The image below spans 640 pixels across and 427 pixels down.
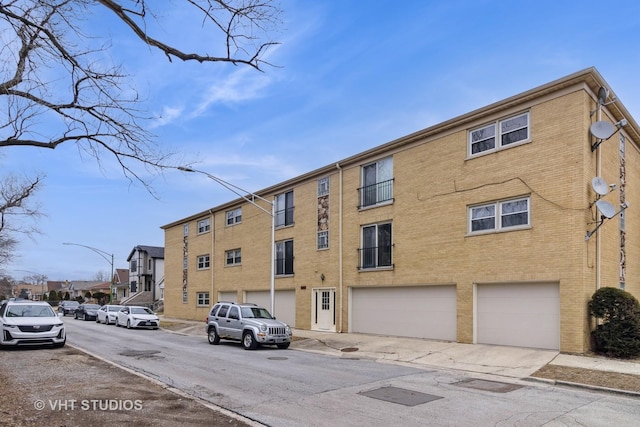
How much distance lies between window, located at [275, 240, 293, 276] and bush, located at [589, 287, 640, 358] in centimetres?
1567

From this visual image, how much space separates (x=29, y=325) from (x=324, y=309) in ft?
41.7

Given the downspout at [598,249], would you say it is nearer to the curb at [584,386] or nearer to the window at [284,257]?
the curb at [584,386]

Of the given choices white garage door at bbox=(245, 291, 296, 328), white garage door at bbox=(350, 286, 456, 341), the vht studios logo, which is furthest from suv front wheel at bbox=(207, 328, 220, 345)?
the vht studios logo

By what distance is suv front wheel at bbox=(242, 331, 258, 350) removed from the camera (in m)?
18.0

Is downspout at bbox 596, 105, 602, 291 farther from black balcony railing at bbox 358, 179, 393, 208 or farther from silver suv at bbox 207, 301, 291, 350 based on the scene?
silver suv at bbox 207, 301, 291, 350

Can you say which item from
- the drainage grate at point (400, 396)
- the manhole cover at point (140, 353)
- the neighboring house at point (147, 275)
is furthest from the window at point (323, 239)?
the neighboring house at point (147, 275)

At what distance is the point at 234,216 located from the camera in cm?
3325

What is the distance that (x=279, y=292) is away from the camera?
2814 cm

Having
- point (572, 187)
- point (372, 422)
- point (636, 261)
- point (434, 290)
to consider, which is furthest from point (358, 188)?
point (372, 422)

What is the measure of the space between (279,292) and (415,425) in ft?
69.1

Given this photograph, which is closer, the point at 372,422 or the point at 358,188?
the point at 372,422

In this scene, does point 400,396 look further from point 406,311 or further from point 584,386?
point 406,311

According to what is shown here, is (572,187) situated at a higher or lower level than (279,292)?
higher

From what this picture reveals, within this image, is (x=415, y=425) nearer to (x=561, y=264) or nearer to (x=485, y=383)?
(x=485, y=383)
